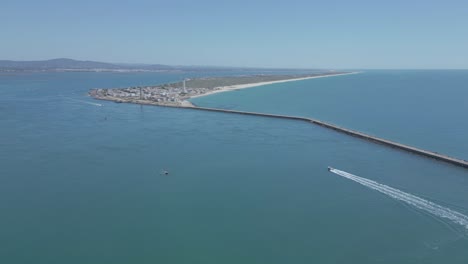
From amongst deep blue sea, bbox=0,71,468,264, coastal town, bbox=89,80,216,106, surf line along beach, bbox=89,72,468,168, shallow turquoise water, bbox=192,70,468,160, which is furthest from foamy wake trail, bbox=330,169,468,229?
coastal town, bbox=89,80,216,106

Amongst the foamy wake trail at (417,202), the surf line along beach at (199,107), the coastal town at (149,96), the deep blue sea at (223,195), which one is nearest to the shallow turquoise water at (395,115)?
the deep blue sea at (223,195)

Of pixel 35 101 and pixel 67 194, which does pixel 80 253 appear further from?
pixel 35 101

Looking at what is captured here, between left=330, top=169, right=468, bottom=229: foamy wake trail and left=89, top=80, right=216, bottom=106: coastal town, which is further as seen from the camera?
left=89, top=80, right=216, bottom=106: coastal town

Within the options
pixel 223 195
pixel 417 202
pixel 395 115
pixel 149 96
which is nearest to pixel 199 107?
pixel 149 96

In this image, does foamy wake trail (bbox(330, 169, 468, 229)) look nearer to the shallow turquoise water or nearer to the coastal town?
the shallow turquoise water

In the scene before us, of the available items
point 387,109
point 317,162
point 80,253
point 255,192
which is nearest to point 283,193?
point 255,192

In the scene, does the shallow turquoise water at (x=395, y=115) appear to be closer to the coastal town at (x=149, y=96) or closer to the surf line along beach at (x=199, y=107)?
Answer: the surf line along beach at (x=199, y=107)
